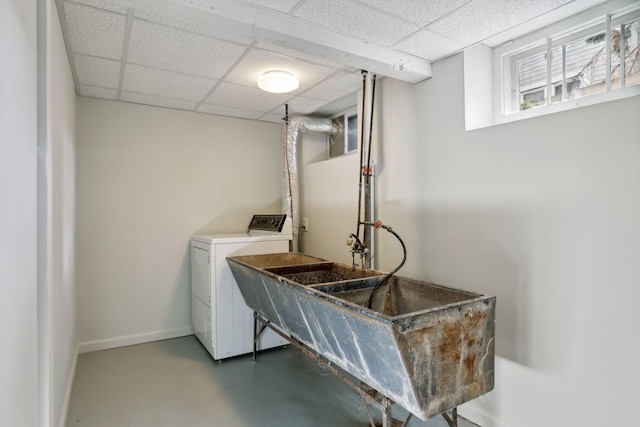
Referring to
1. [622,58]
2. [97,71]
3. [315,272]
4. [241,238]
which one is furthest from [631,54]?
[97,71]

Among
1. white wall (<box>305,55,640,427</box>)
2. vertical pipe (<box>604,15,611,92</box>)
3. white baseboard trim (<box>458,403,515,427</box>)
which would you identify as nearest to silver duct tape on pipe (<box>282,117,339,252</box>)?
white wall (<box>305,55,640,427</box>)

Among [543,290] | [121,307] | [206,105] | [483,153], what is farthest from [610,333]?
[121,307]

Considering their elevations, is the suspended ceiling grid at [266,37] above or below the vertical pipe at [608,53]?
above

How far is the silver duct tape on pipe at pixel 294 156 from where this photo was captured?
3709 mm

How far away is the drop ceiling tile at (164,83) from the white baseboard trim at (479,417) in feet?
9.92

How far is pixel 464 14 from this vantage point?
183cm

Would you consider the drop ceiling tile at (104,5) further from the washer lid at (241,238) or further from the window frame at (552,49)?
the window frame at (552,49)

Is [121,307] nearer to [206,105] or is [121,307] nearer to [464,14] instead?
[206,105]

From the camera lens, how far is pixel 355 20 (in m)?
1.92

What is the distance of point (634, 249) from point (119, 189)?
3846 millimetres

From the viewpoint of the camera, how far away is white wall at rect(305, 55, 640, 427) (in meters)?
1.58

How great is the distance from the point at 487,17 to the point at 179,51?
6.20 ft

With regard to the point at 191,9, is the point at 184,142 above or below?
below

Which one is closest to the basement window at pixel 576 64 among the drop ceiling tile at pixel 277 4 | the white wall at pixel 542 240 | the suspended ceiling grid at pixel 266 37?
the suspended ceiling grid at pixel 266 37
